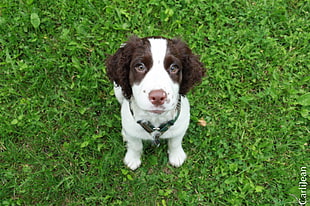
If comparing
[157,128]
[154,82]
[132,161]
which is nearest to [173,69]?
[154,82]

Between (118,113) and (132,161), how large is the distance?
73cm

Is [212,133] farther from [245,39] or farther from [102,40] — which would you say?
[102,40]

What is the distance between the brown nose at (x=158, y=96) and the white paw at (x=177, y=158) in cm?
149

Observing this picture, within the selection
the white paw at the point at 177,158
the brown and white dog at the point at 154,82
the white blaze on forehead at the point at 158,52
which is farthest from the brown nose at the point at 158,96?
the white paw at the point at 177,158

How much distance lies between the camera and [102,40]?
4.25m

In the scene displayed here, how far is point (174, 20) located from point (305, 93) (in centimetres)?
226

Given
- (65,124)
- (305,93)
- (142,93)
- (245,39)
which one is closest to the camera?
(142,93)

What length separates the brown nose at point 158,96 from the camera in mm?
2133

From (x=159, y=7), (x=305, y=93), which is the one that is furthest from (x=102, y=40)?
(x=305, y=93)

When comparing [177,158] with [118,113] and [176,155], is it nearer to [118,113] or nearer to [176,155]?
[176,155]


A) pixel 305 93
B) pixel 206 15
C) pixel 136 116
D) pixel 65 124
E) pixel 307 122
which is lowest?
pixel 65 124

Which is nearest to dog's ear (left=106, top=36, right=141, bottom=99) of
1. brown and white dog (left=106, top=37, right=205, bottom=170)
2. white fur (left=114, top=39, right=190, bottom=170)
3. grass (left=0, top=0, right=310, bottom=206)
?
brown and white dog (left=106, top=37, right=205, bottom=170)

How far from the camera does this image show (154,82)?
2229 mm

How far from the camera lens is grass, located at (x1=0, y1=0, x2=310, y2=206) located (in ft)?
11.4
